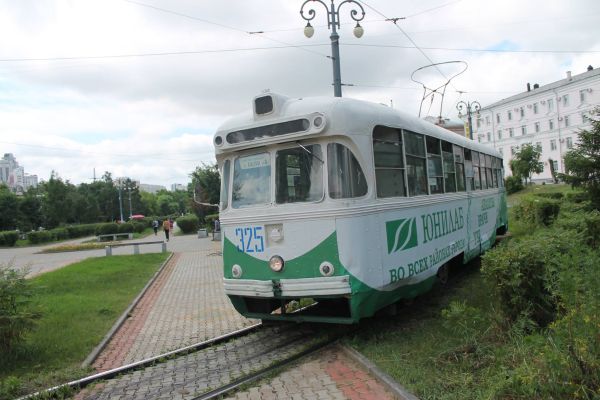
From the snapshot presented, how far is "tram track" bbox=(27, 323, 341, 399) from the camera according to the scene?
544 centimetres

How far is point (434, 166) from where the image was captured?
8336mm

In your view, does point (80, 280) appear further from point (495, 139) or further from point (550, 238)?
point (495, 139)

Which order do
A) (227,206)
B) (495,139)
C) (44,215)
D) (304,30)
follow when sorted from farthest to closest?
(495,139)
(44,215)
(304,30)
(227,206)

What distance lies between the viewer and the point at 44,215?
60.3m

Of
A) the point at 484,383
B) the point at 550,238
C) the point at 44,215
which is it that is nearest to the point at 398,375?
the point at 484,383

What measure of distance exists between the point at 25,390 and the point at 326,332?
368 centimetres

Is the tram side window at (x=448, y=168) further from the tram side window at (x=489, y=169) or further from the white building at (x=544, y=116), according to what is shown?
the white building at (x=544, y=116)

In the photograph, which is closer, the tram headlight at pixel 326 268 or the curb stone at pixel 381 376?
the curb stone at pixel 381 376

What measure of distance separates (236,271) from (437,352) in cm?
266

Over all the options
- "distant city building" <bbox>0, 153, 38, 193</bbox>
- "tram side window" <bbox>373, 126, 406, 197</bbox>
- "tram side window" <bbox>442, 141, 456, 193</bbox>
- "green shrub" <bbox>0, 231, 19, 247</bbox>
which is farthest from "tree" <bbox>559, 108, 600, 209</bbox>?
"distant city building" <bbox>0, 153, 38, 193</bbox>

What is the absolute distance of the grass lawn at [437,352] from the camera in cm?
452

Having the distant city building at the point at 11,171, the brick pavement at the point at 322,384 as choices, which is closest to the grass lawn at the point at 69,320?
the brick pavement at the point at 322,384

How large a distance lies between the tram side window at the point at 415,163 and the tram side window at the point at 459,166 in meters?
2.13

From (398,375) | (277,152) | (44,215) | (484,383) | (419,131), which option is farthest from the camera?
(44,215)
